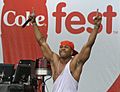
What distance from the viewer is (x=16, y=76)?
375cm

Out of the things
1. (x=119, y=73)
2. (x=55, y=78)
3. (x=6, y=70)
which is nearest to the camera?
(x=55, y=78)

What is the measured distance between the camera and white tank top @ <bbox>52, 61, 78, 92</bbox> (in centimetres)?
352

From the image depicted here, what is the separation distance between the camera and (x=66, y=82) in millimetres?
3516

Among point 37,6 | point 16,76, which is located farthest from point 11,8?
Answer: point 16,76

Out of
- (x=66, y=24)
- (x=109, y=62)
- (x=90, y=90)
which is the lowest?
(x=90, y=90)

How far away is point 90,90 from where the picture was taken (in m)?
5.56

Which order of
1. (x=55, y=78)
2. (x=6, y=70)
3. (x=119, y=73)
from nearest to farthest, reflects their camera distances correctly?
(x=55, y=78) < (x=6, y=70) < (x=119, y=73)

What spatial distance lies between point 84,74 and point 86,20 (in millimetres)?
711

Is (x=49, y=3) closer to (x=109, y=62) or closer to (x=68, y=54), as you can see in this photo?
(x=109, y=62)

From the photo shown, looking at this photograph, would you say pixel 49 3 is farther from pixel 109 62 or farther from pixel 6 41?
pixel 109 62

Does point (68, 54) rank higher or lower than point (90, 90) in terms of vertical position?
higher

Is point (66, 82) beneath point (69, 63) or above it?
beneath

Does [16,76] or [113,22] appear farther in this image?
[113,22]

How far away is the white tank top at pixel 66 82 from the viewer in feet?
11.5
